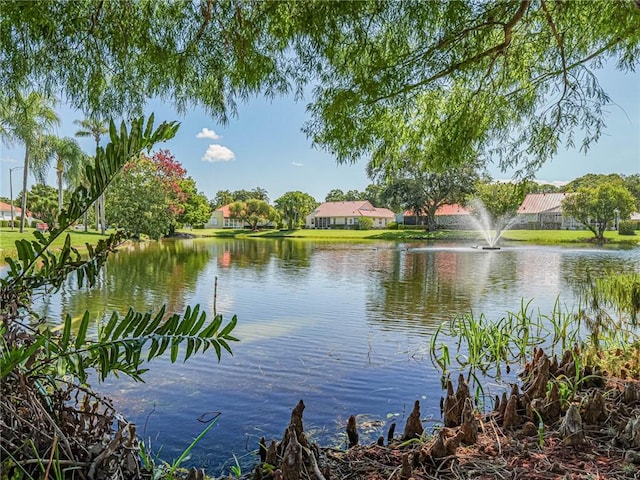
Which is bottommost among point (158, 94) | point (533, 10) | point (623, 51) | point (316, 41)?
point (158, 94)

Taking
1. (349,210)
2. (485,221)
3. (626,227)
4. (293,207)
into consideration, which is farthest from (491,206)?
(293,207)

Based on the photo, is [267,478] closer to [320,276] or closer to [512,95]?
[512,95]

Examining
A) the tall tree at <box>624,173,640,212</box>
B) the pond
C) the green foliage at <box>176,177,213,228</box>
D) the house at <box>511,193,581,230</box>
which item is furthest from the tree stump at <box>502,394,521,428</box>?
the house at <box>511,193,581,230</box>

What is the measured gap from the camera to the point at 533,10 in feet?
10.9

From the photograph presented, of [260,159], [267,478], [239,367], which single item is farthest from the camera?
[260,159]

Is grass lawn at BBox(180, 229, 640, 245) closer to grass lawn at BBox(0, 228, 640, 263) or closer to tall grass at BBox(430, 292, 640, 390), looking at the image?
grass lawn at BBox(0, 228, 640, 263)

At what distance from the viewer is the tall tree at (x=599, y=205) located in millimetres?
23016

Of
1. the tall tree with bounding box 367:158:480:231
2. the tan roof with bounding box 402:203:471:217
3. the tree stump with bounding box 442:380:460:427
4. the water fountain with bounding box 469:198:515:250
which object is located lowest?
the tree stump with bounding box 442:380:460:427

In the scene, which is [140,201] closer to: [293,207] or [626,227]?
[293,207]

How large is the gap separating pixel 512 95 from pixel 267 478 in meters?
3.30

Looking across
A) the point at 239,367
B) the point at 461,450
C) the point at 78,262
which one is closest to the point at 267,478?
the point at 461,450

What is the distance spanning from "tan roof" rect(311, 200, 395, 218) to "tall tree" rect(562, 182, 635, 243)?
19.9 meters

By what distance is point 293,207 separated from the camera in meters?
40.0

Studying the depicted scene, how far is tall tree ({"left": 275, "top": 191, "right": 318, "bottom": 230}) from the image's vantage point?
39.6 meters
